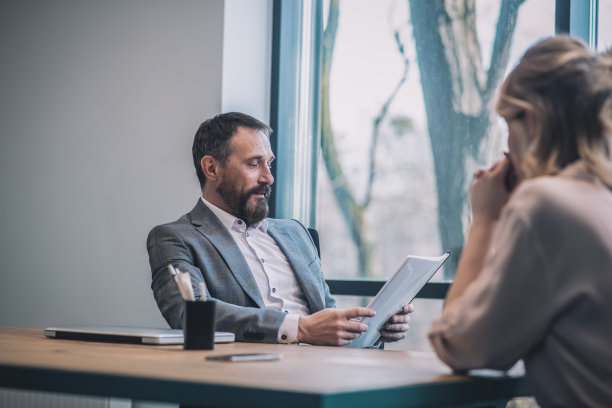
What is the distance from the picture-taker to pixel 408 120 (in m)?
3.38

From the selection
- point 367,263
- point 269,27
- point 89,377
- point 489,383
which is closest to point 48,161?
point 269,27

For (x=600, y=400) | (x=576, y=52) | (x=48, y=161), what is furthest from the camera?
(x=48, y=161)

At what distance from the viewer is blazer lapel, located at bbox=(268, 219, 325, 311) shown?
275 centimetres

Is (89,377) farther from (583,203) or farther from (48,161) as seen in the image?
(48,161)

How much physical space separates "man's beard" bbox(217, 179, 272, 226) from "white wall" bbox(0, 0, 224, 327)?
54 centimetres

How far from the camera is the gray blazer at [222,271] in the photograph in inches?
86.0

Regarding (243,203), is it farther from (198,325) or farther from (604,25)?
(604,25)

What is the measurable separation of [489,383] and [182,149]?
A: 2438mm

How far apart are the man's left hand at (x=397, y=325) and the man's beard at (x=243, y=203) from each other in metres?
0.72

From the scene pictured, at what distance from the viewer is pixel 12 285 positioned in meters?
3.88

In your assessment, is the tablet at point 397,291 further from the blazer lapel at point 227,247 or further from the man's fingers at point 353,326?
the blazer lapel at point 227,247

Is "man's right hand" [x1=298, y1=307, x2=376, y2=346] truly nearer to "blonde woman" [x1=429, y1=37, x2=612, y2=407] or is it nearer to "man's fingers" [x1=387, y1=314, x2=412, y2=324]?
"man's fingers" [x1=387, y1=314, x2=412, y2=324]

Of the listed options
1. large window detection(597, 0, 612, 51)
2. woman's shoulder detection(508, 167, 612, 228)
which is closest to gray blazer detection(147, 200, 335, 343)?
woman's shoulder detection(508, 167, 612, 228)

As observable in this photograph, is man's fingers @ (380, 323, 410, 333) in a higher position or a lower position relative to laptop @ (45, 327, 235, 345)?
lower
